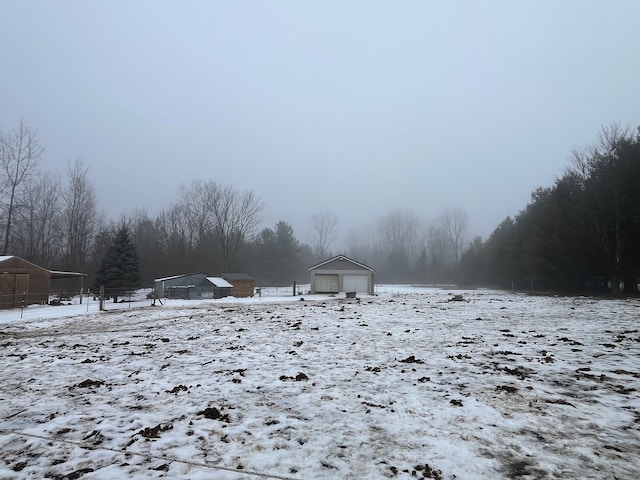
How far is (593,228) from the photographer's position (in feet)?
102

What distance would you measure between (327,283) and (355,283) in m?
3.20

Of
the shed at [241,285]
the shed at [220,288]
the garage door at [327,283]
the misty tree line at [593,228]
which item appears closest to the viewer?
the misty tree line at [593,228]

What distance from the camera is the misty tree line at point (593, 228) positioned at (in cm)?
2891

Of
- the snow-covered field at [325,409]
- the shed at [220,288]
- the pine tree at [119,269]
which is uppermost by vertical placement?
the pine tree at [119,269]

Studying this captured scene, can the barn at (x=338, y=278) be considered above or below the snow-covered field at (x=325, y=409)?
above

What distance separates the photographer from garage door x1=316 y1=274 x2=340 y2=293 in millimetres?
42312

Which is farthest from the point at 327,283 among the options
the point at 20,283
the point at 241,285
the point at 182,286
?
the point at 20,283

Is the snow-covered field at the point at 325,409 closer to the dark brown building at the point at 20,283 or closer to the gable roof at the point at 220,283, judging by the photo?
the dark brown building at the point at 20,283

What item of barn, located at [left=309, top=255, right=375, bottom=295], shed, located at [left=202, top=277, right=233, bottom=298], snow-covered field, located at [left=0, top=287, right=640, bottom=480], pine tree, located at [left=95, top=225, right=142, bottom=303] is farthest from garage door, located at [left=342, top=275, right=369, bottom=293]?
snow-covered field, located at [left=0, top=287, right=640, bottom=480]

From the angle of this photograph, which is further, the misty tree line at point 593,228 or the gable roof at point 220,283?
the gable roof at point 220,283

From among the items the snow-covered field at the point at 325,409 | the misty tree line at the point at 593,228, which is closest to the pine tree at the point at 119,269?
the snow-covered field at the point at 325,409

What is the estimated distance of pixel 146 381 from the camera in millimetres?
6617

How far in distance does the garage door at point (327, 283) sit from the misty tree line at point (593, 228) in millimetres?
21308

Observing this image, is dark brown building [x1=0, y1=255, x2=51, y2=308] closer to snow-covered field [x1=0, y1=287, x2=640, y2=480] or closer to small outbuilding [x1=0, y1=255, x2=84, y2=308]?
small outbuilding [x1=0, y1=255, x2=84, y2=308]
